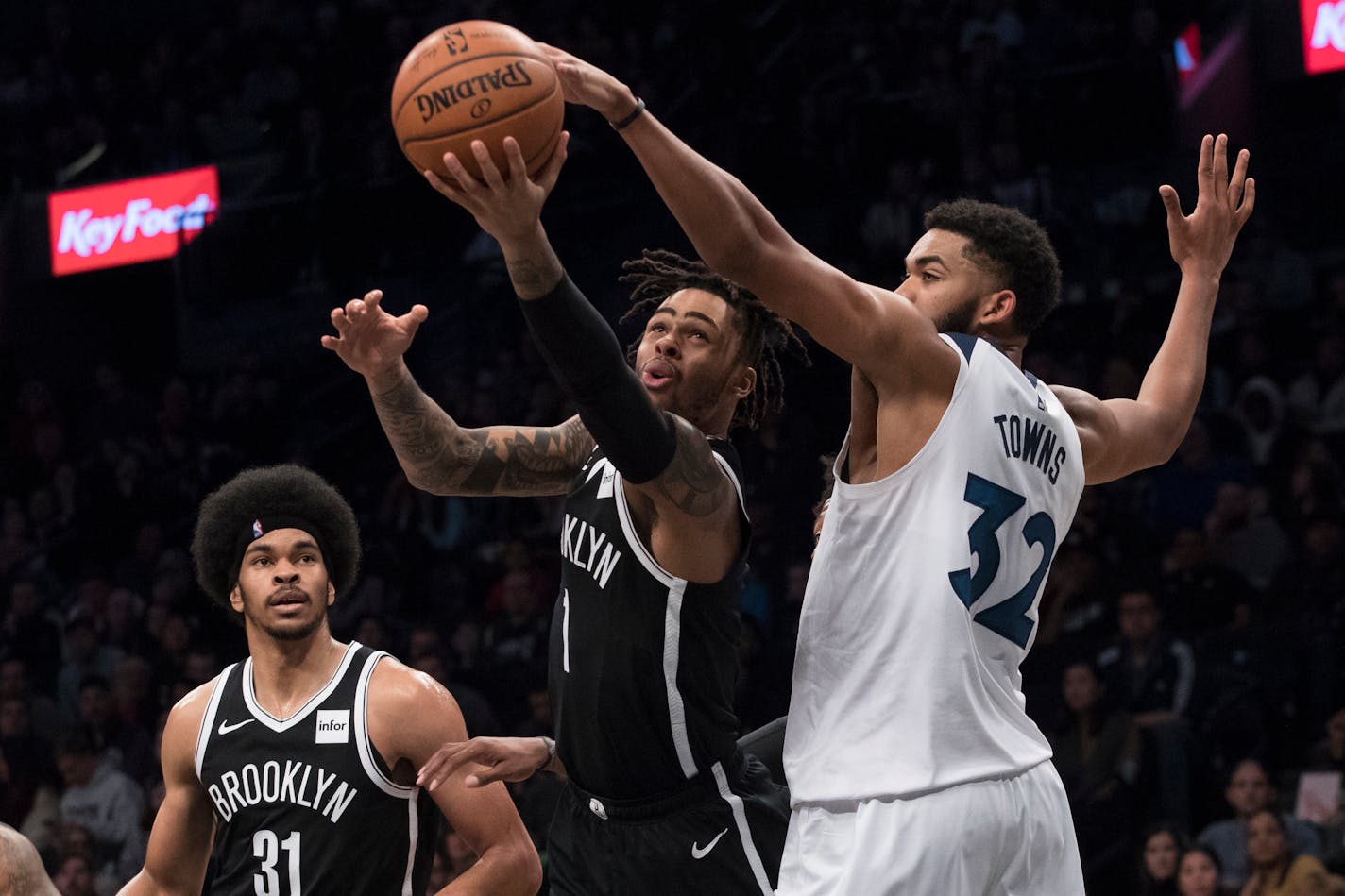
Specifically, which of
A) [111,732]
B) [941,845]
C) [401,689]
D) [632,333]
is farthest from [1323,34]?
[941,845]

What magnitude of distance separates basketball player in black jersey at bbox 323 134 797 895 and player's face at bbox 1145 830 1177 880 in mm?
3870

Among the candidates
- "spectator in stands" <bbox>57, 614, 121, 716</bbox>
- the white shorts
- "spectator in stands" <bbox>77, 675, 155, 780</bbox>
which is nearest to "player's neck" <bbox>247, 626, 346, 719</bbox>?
the white shorts

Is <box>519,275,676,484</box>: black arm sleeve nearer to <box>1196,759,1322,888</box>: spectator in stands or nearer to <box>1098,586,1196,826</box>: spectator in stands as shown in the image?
<box>1196,759,1322,888</box>: spectator in stands

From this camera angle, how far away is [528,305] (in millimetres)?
3129

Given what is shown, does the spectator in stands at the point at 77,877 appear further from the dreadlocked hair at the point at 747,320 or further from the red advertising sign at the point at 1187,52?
the red advertising sign at the point at 1187,52

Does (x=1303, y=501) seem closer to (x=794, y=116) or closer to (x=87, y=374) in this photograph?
(x=794, y=116)

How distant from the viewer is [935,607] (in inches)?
124

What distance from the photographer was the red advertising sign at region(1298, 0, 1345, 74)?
10.9 metres

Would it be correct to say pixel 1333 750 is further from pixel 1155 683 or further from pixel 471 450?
pixel 471 450

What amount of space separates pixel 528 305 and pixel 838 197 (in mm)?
8692

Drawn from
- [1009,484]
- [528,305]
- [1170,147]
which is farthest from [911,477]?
[1170,147]

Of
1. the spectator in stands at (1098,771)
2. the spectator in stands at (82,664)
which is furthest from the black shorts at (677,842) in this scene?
the spectator in stands at (82,664)

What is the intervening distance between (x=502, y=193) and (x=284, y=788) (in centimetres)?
203

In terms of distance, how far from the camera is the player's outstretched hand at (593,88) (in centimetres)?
307
